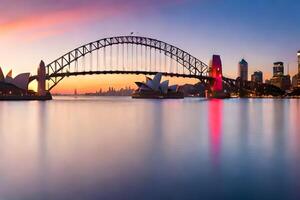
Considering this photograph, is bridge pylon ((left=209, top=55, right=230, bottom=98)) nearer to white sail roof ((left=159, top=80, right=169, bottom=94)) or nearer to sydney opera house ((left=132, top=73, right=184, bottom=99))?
white sail roof ((left=159, top=80, right=169, bottom=94))

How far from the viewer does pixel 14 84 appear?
97.1 meters

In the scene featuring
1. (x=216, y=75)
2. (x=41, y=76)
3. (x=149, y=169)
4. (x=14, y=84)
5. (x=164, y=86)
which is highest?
(x=216, y=75)

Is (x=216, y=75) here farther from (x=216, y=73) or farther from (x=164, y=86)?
(x=164, y=86)

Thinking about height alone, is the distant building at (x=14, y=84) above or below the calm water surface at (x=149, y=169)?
above

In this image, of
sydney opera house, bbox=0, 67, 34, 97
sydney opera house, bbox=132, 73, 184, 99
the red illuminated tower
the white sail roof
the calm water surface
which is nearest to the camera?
the calm water surface

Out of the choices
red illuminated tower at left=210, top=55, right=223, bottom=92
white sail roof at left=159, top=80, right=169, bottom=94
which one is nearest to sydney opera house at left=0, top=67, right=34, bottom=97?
white sail roof at left=159, top=80, right=169, bottom=94

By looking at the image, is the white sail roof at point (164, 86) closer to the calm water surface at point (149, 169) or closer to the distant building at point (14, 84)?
the distant building at point (14, 84)

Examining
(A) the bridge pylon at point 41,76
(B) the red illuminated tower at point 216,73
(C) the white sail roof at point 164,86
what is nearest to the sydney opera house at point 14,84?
(A) the bridge pylon at point 41,76

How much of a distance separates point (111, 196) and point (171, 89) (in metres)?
128

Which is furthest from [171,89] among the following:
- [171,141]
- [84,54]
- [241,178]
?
[241,178]

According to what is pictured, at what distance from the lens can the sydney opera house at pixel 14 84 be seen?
95.5 meters

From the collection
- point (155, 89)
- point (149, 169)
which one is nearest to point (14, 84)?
point (155, 89)

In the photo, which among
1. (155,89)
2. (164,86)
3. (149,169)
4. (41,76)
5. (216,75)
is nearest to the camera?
(149,169)

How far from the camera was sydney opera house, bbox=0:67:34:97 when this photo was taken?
9548 centimetres
